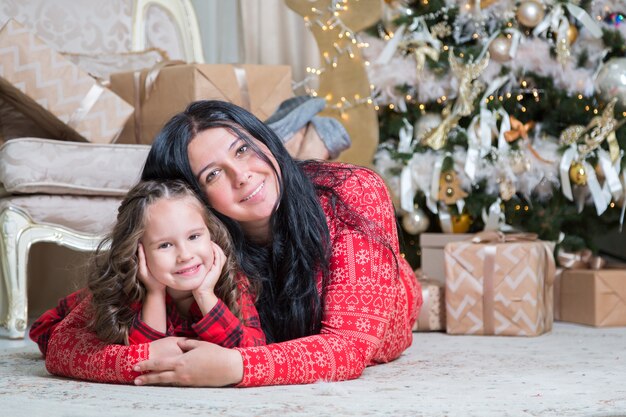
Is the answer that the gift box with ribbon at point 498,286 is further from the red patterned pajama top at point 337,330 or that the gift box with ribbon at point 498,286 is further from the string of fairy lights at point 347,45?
the red patterned pajama top at point 337,330

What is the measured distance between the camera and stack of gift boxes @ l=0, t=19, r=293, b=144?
2.82m

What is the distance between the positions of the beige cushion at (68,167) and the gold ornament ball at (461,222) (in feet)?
3.78

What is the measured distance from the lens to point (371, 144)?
3367 millimetres

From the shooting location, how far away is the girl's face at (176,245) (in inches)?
63.6

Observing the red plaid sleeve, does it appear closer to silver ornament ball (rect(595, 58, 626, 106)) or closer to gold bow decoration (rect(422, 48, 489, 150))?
gold bow decoration (rect(422, 48, 489, 150))

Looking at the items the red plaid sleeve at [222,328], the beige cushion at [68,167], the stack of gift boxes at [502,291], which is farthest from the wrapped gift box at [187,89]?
the red plaid sleeve at [222,328]

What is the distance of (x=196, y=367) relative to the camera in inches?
60.6

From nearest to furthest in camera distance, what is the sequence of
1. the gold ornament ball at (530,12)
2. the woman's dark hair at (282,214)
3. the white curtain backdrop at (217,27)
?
the woman's dark hair at (282,214) < the gold ornament ball at (530,12) < the white curtain backdrop at (217,27)

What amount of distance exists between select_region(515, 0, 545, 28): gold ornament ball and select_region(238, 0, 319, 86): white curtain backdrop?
44.9 inches

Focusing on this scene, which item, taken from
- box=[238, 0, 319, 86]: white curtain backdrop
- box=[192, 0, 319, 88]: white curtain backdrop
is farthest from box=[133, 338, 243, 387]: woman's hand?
box=[238, 0, 319, 86]: white curtain backdrop

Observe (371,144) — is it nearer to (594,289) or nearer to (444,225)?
(444,225)

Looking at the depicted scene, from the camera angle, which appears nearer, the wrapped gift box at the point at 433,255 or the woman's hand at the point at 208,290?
the woman's hand at the point at 208,290

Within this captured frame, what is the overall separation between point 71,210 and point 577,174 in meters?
1.64

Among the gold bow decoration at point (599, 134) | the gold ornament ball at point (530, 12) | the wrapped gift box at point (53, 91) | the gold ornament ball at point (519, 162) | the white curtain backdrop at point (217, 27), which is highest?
the white curtain backdrop at point (217, 27)
